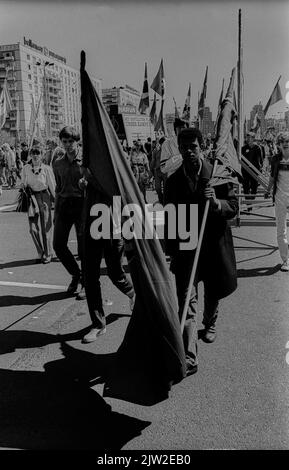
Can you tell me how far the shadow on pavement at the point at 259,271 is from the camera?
677cm

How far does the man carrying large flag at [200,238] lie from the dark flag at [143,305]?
486mm

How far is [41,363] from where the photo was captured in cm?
413

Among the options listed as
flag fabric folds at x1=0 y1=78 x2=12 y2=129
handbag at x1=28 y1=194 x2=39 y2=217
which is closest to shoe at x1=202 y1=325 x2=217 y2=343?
handbag at x1=28 y1=194 x2=39 y2=217

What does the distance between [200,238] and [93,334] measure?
143 cm

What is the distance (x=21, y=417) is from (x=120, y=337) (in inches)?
57.6

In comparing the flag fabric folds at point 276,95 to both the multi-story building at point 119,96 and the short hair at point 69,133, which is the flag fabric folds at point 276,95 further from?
the short hair at point 69,133

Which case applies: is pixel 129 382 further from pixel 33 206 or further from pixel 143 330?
pixel 33 206

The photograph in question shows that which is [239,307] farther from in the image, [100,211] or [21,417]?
[21,417]

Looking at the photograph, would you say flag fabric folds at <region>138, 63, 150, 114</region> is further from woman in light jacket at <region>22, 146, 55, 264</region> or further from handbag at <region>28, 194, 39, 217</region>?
handbag at <region>28, 194, 39, 217</region>

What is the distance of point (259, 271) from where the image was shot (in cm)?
694

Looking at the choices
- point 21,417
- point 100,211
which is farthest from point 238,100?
point 21,417

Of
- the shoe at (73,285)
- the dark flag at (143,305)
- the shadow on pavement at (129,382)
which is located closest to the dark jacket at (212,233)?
the dark flag at (143,305)

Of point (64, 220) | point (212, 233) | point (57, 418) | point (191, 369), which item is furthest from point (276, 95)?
point (57, 418)

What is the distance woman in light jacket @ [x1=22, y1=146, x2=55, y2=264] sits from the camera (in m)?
7.91
